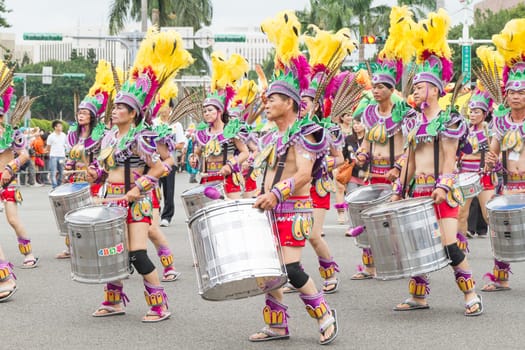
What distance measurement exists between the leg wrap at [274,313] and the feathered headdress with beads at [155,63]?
7.00 ft

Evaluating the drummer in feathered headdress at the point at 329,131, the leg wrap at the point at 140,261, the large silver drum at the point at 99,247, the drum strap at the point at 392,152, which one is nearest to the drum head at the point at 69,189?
the drummer in feathered headdress at the point at 329,131

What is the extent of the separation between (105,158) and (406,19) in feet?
10.6

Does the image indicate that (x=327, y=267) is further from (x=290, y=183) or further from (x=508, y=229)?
(x=290, y=183)

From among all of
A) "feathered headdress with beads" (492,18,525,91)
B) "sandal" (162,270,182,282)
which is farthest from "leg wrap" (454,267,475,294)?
"sandal" (162,270,182,282)

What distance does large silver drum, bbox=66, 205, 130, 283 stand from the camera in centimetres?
757

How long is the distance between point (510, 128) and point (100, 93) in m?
4.92

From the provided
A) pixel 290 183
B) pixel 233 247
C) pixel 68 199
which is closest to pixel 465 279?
pixel 290 183

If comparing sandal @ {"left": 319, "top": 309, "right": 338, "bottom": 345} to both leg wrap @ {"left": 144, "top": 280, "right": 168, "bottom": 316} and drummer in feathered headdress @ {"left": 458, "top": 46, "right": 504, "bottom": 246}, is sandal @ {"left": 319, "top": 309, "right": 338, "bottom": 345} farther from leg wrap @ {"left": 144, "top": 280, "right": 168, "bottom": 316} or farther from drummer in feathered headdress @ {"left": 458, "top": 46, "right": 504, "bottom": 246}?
drummer in feathered headdress @ {"left": 458, "top": 46, "right": 504, "bottom": 246}

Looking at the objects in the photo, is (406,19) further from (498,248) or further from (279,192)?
(279,192)

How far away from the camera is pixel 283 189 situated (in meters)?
6.70

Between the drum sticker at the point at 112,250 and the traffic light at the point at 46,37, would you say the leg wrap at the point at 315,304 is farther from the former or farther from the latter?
the traffic light at the point at 46,37

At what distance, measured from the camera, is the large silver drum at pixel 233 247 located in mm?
6293

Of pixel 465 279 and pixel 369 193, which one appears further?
pixel 369 193

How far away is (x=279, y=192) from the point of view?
6676 mm
